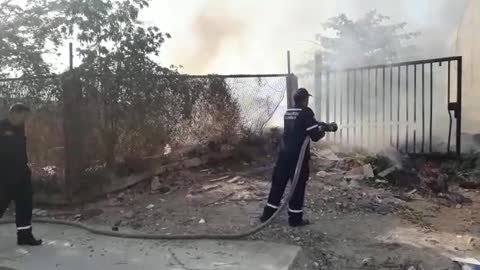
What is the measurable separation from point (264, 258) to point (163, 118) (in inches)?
141

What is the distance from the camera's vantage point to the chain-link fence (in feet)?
21.8

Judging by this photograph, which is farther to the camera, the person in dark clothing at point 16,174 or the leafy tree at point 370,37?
the leafy tree at point 370,37

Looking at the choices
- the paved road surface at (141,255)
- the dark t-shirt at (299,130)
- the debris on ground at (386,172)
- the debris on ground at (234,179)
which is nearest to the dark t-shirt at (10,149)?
the paved road surface at (141,255)

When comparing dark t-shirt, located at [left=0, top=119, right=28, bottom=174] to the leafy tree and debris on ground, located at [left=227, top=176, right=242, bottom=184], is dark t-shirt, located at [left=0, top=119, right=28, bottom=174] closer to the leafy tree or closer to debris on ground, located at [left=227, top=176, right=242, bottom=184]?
debris on ground, located at [left=227, top=176, right=242, bottom=184]

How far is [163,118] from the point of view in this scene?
294 inches

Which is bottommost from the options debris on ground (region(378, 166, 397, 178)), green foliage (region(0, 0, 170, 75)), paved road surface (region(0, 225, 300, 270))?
paved road surface (region(0, 225, 300, 270))

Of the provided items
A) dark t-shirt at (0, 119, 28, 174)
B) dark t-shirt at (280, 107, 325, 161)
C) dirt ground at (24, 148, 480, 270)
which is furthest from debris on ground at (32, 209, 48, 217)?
dark t-shirt at (280, 107, 325, 161)

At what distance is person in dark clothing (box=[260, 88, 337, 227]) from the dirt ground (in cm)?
19

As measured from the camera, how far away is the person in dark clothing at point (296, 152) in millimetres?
5395

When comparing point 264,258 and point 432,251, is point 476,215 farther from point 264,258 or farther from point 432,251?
point 264,258

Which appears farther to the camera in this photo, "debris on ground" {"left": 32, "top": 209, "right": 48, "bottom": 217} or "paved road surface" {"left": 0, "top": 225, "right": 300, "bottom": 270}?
"debris on ground" {"left": 32, "top": 209, "right": 48, "bottom": 217}

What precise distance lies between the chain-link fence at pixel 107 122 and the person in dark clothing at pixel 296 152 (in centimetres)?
255

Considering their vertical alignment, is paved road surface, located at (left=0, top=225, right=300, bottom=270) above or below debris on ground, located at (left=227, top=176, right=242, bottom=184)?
below

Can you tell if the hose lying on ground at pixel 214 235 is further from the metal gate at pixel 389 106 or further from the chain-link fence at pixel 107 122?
the metal gate at pixel 389 106
